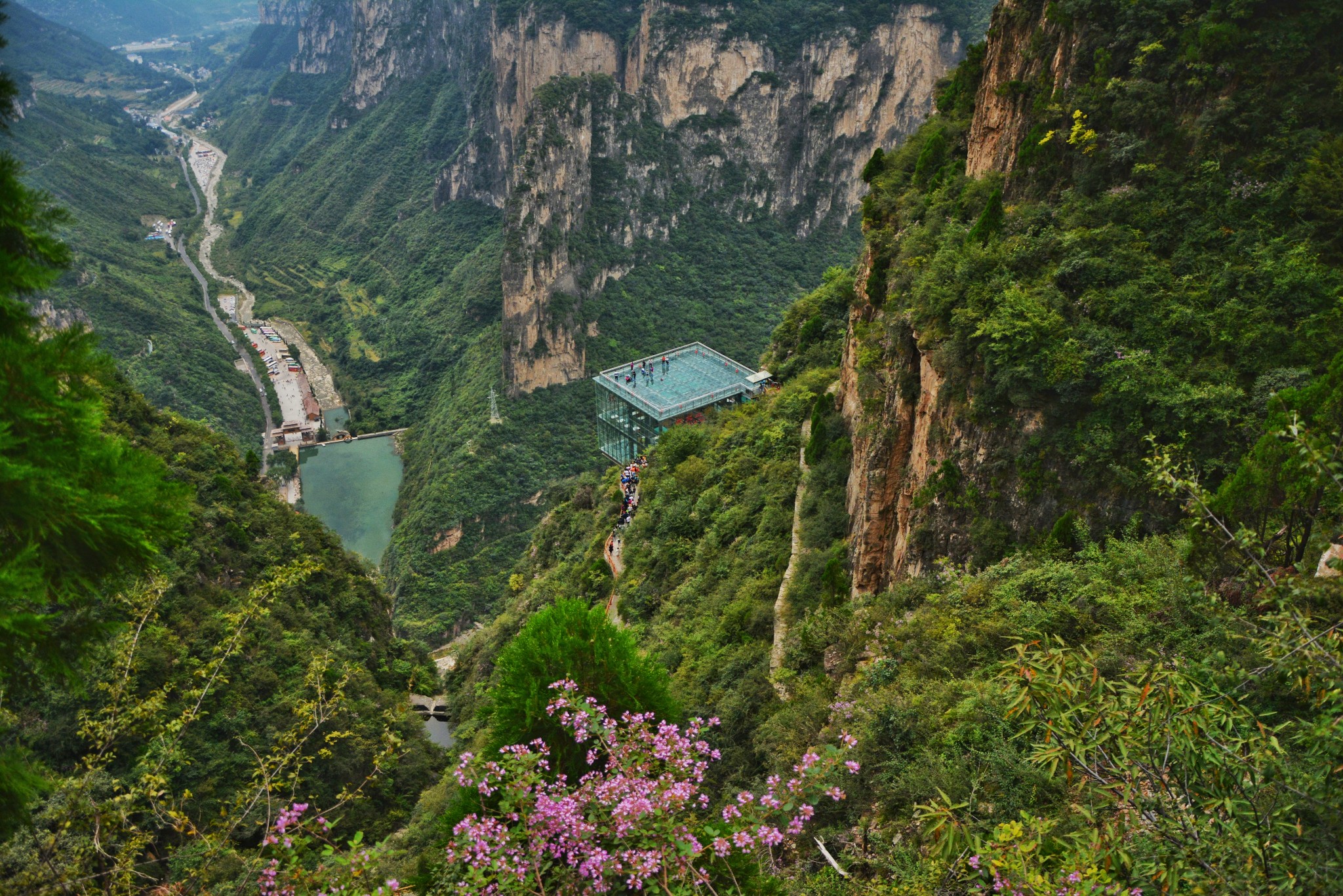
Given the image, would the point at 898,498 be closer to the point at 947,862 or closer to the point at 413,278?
the point at 947,862

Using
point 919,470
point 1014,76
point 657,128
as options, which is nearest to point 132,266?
point 657,128

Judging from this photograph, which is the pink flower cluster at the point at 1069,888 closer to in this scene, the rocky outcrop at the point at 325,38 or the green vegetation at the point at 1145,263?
the green vegetation at the point at 1145,263

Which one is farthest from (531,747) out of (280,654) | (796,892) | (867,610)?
(280,654)

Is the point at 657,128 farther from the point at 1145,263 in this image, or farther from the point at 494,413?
the point at 1145,263

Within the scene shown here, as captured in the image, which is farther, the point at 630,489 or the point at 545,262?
the point at 545,262

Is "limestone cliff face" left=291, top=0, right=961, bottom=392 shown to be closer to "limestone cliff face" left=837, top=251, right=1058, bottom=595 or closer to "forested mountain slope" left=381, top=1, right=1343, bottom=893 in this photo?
"forested mountain slope" left=381, top=1, right=1343, bottom=893

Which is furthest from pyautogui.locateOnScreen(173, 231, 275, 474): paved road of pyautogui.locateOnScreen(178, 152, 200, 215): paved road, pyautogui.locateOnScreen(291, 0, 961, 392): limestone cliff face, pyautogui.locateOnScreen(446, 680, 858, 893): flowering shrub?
pyautogui.locateOnScreen(446, 680, 858, 893): flowering shrub

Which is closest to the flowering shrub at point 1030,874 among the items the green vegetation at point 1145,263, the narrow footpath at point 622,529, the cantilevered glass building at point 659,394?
the green vegetation at point 1145,263
